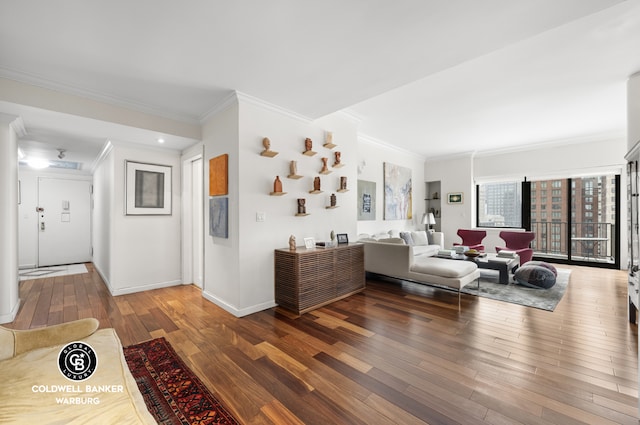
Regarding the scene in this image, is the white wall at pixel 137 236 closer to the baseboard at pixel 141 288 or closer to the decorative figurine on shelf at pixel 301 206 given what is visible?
the baseboard at pixel 141 288

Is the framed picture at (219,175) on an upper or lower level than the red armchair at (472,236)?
upper

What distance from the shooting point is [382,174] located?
6.62 meters

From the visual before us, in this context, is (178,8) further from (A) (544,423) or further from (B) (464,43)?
(A) (544,423)

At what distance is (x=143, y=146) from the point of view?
438cm

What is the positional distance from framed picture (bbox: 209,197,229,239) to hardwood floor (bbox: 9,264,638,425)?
0.98 metres

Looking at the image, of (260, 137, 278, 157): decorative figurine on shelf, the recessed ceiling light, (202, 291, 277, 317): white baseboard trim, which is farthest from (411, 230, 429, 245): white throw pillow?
the recessed ceiling light

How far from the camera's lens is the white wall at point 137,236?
13.6ft

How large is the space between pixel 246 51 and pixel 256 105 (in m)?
0.99

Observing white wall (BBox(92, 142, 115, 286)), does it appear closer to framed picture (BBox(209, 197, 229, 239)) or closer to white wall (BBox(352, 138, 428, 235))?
framed picture (BBox(209, 197, 229, 239))

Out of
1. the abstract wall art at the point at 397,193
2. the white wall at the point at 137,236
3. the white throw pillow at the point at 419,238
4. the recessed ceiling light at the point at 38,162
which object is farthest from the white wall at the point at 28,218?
the white throw pillow at the point at 419,238

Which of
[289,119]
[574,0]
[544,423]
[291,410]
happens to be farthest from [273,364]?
[574,0]

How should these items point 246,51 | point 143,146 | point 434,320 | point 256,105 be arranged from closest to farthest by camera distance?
point 246,51 < point 434,320 < point 256,105 < point 143,146

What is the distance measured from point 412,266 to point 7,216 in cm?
507

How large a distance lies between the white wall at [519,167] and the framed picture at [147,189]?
693 cm
